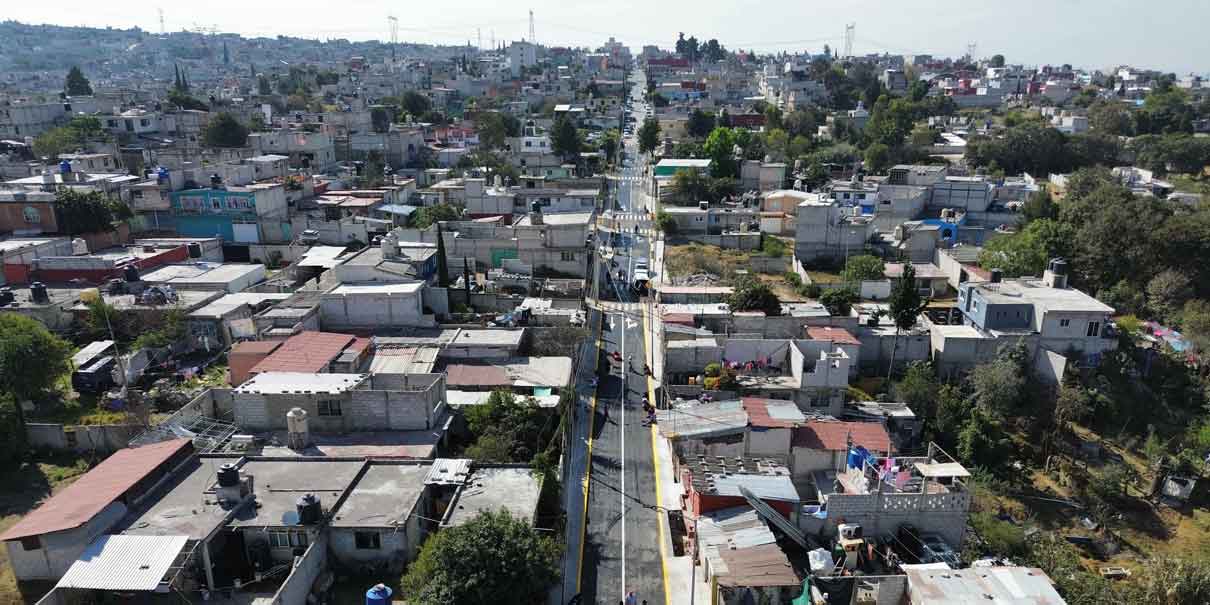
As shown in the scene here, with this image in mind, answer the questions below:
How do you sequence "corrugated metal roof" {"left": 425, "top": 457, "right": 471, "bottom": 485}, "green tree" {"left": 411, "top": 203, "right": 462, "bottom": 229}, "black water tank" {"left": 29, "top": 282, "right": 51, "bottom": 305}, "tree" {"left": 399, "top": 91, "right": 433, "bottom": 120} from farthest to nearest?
"tree" {"left": 399, "top": 91, "right": 433, "bottom": 120} < "green tree" {"left": 411, "top": 203, "right": 462, "bottom": 229} < "black water tank" {"left": 29, "top": 282, "right": 51, "bottom": 305} < "corrugated metal roof" {"left": 425, "top": 457, "right": 471, "bottom": 485}

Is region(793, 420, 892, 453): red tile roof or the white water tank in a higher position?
the white water tank

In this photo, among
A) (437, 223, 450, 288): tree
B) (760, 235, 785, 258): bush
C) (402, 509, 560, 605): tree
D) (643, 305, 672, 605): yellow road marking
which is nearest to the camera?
(402, 509, 560, 605): tree

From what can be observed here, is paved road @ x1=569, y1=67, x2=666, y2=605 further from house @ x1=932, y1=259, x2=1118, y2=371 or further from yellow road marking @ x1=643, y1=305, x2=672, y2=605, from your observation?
house @ x1=932, y1=259, x2=1118, y2=371

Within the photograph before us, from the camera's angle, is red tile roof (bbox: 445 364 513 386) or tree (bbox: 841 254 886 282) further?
tree (bbox: 841 254 886 282)

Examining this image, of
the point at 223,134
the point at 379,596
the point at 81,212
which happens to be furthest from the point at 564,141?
the point at 379,596

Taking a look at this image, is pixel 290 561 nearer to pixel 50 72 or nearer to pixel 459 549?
pixel 459 549

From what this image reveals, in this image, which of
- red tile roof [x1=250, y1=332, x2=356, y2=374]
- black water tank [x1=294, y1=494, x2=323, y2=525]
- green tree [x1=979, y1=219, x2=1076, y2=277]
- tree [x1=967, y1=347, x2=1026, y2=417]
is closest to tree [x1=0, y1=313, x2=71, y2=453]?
red tile roof [x1=250, y1=332, x2=356, y2=374]

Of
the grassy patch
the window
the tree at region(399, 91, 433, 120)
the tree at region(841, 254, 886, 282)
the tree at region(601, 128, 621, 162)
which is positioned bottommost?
the grassy patch

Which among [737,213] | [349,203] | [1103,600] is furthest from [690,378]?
[349,203]
